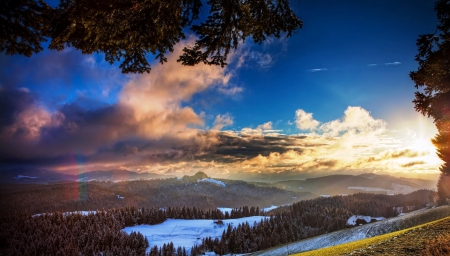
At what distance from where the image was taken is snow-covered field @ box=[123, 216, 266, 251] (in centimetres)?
6950

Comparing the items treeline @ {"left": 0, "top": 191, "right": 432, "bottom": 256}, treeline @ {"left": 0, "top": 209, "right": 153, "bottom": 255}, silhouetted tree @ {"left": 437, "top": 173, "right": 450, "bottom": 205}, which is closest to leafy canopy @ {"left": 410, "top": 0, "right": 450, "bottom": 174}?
treeline @ {"left": 0, "top": 191, "right": 432, "bottom": 256}

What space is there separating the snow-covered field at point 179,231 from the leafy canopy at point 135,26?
212ft

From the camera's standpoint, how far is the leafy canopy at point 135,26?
243 inches

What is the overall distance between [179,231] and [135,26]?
83.3m

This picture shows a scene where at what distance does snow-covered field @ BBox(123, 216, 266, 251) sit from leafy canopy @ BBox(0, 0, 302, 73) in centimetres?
6452

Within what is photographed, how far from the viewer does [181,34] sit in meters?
9.21

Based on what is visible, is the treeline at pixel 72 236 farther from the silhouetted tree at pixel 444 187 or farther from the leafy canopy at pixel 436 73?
the silhouetted tree at pixel 444 187

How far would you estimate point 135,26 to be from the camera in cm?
696

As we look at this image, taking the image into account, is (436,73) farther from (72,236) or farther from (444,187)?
(72,236)

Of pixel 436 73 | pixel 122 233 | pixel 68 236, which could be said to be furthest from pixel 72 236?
pixel 436 73

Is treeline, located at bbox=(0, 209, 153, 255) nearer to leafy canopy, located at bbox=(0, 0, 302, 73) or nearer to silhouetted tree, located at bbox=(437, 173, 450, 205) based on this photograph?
leafy canopy, located at bbox=(0, 0, 302, 73)

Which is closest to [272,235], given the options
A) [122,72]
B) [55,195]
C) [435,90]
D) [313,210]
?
[313,210]

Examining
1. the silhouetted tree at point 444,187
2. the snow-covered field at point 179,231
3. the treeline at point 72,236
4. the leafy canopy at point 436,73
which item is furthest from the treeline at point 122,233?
the leafy canopy at point 436,73

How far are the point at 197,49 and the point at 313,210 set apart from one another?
105327mm
